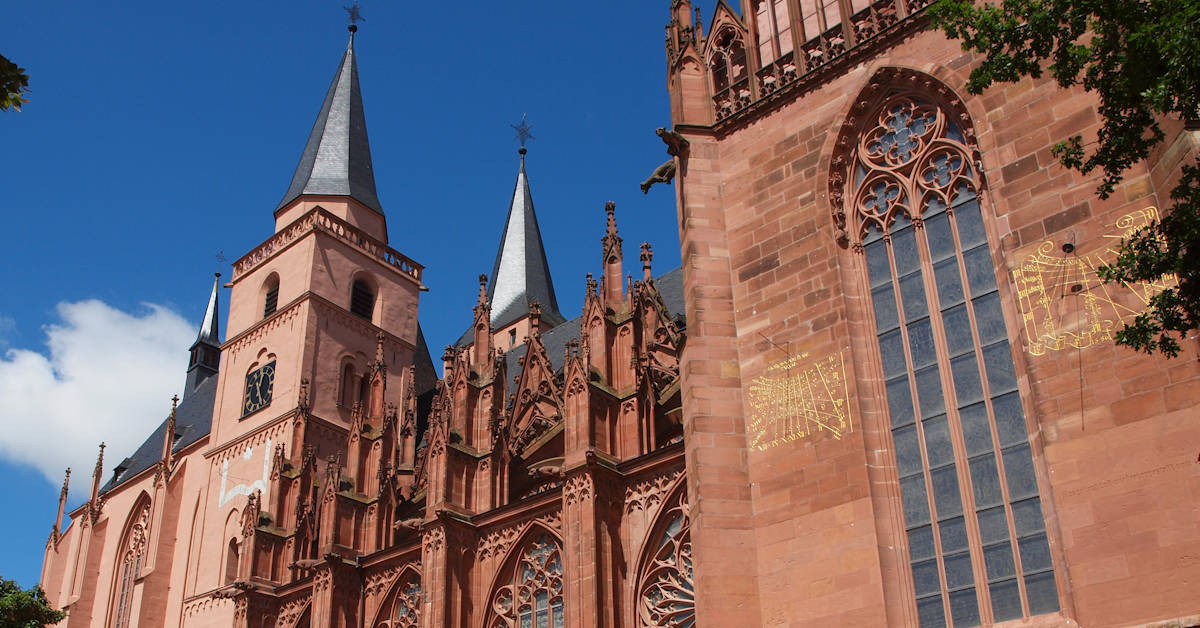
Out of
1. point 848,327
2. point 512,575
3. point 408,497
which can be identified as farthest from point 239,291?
point 848,327

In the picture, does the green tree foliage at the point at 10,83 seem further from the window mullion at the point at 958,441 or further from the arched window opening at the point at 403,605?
the arched window opening at the point at 403,605

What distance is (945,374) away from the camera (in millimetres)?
12133

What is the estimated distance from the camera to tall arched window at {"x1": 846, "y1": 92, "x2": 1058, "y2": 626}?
36.3 ft

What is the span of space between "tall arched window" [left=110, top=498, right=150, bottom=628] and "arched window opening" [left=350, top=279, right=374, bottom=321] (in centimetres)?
928

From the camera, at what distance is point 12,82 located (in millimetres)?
7480

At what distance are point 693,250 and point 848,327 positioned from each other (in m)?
2.42

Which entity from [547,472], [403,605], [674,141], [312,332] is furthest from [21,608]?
[674,141]

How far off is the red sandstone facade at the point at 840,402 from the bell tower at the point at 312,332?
6.46m

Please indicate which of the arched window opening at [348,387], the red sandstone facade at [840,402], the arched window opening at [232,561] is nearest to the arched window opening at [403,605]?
the red sandstone facade at [840,402]

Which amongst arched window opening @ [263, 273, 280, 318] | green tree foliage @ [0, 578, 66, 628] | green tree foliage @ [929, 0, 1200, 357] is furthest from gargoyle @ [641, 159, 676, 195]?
arched window opening @ [263, 273, 280, 318]

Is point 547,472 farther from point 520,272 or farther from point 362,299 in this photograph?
point 520,272

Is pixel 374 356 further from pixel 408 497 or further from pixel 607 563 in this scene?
pixel 607 563

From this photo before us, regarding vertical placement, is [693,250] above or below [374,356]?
below

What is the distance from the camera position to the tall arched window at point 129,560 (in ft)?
111
